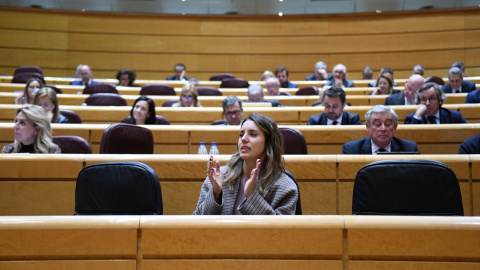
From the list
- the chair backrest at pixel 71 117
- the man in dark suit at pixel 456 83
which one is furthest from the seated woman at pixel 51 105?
the man in dark suit at pixel 456 83

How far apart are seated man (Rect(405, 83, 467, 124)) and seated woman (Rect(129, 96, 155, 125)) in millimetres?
2329

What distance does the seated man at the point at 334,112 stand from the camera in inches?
193

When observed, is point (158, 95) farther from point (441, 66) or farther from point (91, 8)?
point (441, 66)

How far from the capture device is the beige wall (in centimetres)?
1159

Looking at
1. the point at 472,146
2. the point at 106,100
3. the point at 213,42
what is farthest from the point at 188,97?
the point at 213,42

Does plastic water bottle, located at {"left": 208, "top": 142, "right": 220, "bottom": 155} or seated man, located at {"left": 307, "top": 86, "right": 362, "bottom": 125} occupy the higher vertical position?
seated man, located at {"left": 307, "top": 86, "right": 362, "bottom": 125}

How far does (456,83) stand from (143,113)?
4484mm

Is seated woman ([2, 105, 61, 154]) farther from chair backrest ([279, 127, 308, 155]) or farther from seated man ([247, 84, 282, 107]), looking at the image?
seated man ([247, 84, 282, 107])

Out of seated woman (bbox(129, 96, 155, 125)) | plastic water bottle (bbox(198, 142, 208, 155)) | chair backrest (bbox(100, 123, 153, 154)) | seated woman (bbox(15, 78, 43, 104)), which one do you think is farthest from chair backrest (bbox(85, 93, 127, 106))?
chair backrest (bbox(100, 123, 153, 154))

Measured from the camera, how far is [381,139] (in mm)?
3814

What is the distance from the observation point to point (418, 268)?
1.87 metres

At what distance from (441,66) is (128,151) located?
9046 millimetres

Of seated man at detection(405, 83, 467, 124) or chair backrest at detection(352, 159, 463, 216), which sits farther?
seated man at detection(405, 83, 467, 124)

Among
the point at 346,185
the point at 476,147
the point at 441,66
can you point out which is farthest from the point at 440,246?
the point at 441,66
